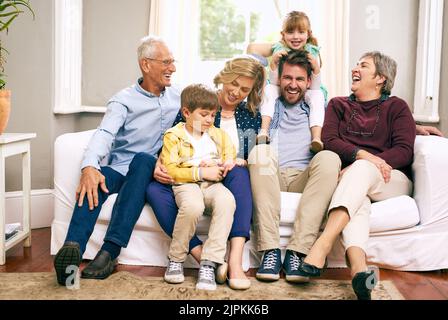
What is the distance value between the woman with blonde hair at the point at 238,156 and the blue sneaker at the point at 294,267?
171mm

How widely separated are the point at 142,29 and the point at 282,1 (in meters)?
0.95

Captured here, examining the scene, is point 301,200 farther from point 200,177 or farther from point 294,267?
point 200,177

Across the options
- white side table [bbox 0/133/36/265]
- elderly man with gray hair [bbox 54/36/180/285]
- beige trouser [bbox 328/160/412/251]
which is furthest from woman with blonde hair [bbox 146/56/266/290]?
white side table [bbox 0/133/36/265]

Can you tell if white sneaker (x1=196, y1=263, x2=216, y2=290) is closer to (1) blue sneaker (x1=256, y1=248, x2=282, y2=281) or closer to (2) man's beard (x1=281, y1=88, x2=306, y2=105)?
(1) blue sneaker (x1=256, y1=248, x2=282, y2=281)

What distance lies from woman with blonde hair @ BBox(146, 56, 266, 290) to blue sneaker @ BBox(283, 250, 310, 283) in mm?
171

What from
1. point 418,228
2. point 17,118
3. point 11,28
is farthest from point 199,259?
point 11,28

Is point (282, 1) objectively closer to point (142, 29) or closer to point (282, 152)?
point (142, 29)

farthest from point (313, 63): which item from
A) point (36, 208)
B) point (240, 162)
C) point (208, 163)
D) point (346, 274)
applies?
point (36, 208)

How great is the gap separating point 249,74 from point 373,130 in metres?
0.62

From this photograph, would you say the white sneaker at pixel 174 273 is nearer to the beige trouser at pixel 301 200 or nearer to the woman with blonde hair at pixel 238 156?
the woman with blonde hair at pixel 238 156

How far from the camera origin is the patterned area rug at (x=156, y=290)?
1.88 m

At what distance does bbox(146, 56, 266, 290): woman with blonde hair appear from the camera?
2041 mm

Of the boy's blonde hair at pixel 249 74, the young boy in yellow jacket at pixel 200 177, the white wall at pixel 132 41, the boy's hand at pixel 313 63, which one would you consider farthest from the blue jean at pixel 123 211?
the white wall at pixel 132 41

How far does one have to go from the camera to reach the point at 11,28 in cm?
286
